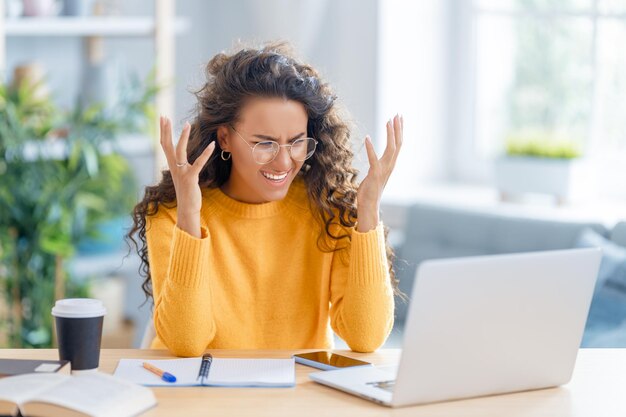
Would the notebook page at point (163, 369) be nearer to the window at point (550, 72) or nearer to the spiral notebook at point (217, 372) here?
the spiral notebook at point (217, 372)

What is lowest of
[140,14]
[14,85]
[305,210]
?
[305,210]

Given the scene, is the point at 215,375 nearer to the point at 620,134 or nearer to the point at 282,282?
the point at 282,282

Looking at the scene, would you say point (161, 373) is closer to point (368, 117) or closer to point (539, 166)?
point (539, 166)

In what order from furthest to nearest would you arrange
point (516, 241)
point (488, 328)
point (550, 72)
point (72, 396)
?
point (550, 72)
point (516, 241)
point (488, 328)
point (72, 396)

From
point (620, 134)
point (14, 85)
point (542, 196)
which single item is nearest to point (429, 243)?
point (542, 196)

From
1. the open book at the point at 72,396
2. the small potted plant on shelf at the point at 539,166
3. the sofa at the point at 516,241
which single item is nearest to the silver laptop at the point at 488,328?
the open book at the point at 72,396

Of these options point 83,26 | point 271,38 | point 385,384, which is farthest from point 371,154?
point 271,38

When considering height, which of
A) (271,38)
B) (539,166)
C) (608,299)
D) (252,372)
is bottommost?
(608,299)

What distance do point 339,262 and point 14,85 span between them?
2043mm

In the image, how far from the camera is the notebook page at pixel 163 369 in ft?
5.28

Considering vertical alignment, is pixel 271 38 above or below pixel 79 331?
above

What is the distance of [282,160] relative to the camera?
76.8 inches

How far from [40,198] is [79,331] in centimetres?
193

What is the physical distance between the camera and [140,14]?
4484 millimetres
